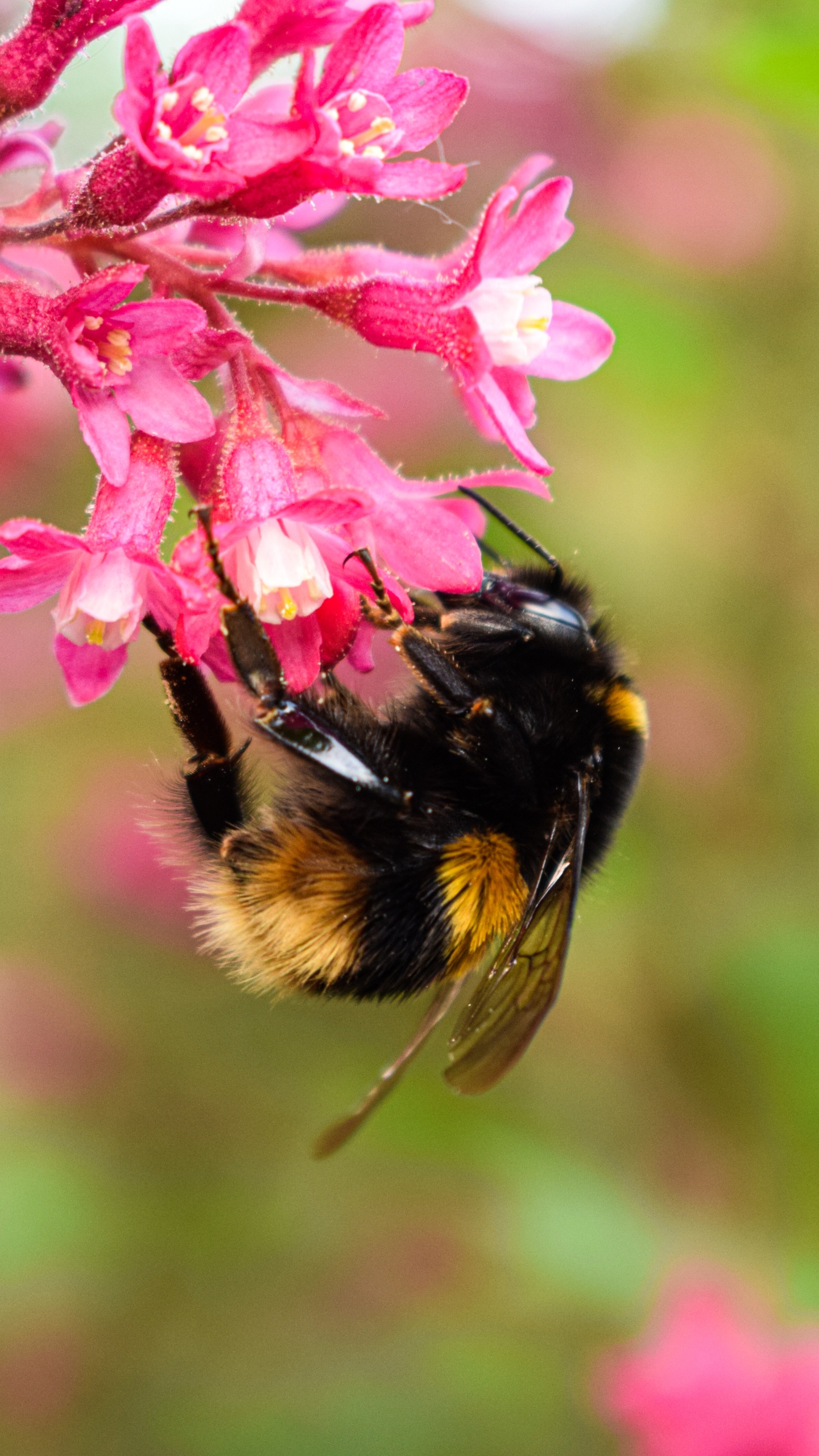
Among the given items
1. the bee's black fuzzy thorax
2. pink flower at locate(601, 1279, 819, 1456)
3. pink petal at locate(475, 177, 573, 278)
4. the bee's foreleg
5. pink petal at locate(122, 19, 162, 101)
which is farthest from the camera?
pink flower at locate(601, 1279, 819, 1456)

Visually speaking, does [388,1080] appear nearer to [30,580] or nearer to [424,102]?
[30,580]

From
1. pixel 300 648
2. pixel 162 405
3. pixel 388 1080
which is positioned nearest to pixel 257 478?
pixel 162 405

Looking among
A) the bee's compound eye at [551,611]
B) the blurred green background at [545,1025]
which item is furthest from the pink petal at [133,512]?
the blurred green background at [545,1025]

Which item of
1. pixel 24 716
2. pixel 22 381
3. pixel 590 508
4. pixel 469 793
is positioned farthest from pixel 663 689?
pixel 22 381

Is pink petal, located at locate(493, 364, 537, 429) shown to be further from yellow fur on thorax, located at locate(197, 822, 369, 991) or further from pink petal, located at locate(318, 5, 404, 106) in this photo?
yellow fur on thorax, located at locate(197, 822, 369, 991)

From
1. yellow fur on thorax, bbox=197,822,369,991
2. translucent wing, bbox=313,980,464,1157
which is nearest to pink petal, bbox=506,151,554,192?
yellow fur on thorax, bbox=197,822,369,991

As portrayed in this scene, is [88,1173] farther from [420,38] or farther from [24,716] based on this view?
[420,38]
